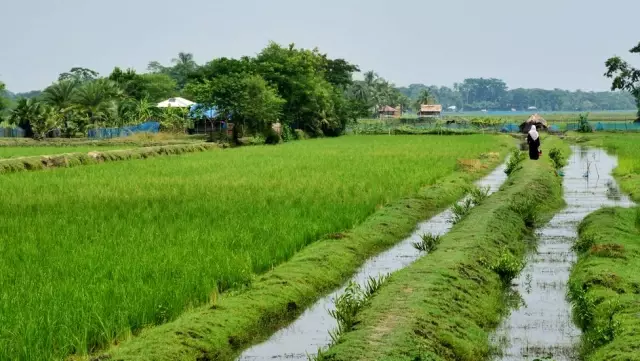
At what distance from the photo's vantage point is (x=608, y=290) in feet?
25.6

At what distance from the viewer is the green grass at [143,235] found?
6484mm

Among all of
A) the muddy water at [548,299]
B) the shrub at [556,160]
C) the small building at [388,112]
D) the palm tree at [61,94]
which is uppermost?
the palm tree at [61,94]

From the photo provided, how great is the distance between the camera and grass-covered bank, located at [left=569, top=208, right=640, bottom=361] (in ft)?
20.2

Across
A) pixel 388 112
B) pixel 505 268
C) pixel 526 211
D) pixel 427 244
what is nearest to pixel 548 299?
pixel 505 268

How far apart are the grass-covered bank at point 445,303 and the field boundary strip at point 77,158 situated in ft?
50.5

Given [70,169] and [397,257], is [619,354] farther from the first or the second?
[70,169]

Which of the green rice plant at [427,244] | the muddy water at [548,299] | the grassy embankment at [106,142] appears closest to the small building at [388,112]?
the grassy embankment at [106,142]

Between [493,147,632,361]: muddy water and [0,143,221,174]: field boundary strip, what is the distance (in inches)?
583

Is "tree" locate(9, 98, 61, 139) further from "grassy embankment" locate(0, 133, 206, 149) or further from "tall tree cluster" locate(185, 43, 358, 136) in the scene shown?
"tall tree cluster" locate(185, 43, 358, 136)

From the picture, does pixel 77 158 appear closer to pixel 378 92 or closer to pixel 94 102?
pixel 94 102

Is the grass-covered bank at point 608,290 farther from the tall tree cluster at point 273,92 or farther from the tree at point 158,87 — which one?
the tree at point 158,87

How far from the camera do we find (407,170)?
906 inches

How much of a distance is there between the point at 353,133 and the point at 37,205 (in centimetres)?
5434

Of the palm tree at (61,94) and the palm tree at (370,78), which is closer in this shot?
the palm tree at (61,94)
